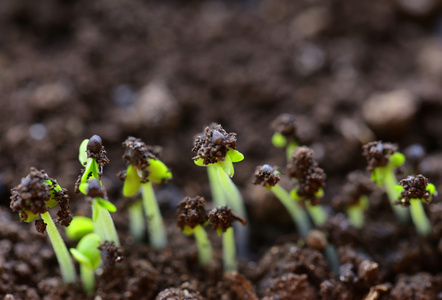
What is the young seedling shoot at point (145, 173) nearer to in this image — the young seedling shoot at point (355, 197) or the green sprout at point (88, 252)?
the green sprout at point (88, 252)

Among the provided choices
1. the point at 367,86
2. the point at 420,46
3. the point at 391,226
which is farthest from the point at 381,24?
the point at 391,226

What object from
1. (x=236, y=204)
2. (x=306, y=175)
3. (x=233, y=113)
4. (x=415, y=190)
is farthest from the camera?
(x=233, y=113)

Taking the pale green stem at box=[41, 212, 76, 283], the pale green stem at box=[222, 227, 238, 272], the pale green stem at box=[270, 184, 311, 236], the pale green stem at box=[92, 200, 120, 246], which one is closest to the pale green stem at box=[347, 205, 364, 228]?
the pale green stem at box=[270, 184, 311, 236]

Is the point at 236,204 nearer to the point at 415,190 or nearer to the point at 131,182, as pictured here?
the point at 131,182

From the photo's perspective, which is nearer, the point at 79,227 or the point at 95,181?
the point at 95,181

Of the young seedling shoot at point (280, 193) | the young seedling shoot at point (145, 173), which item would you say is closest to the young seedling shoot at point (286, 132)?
the young seedling shoot at point (280, 193)

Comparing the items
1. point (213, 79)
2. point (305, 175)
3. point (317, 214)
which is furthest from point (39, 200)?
point (213, 79)
